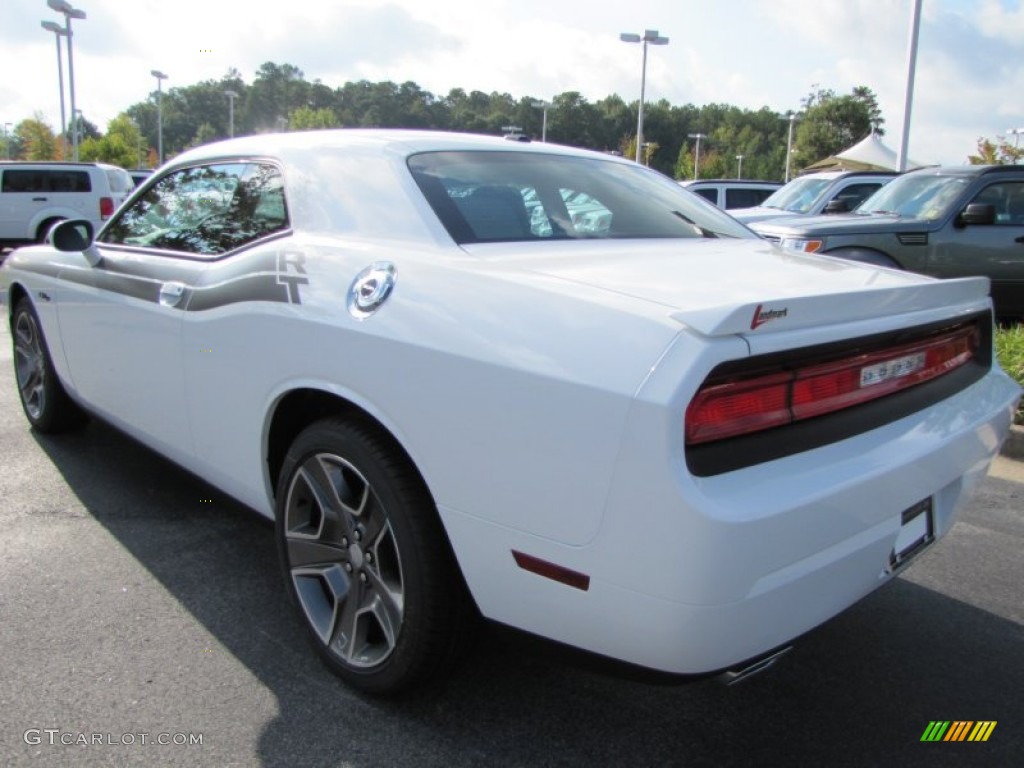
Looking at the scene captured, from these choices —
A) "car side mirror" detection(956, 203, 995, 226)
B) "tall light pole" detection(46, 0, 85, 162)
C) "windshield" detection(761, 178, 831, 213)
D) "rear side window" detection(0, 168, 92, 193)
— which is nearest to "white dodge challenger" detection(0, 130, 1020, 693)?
"car side mirror" detection(956, 203, 995, 226)

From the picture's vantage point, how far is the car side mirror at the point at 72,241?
3.67 metres

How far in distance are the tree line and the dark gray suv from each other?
49764 millimetres

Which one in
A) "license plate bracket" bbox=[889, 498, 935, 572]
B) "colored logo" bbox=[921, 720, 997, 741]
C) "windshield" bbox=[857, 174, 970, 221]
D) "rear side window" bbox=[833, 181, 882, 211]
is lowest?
"colored logo" bbox=[921, 720, 997, 741]

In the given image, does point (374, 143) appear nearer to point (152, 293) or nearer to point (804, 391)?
point (152, 293)

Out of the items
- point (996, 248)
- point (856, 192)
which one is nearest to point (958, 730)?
point (996, 248)

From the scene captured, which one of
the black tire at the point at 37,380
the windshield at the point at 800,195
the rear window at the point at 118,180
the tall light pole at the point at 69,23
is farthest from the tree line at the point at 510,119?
the black tire at the point at 37,380

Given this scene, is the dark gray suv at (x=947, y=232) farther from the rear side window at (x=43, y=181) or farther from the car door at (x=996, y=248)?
the rear side window at (x=43, y=181)

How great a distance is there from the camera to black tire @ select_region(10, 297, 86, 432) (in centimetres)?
446

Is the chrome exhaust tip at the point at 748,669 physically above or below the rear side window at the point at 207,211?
below

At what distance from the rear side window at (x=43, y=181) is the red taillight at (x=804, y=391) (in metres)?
17.9

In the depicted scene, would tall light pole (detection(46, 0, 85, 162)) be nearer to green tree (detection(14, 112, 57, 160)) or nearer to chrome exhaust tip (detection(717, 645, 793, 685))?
green tree (detection(14, 112, 57, 160))

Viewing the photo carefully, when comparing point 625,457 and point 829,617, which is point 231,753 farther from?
point 829,617

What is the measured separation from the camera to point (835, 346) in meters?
1.94

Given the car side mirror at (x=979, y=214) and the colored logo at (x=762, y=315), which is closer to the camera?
the colored logo at (x=762, y=315)
